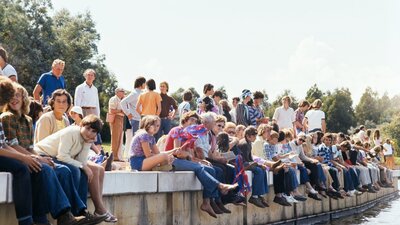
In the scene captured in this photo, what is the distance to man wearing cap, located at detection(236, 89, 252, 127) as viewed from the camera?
59.1ft

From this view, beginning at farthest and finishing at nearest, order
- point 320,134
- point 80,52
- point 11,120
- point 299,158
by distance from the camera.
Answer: point 80,52
point 320,134
point 299,158
point 11,120

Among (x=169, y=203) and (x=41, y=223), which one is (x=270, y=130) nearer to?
(x=169, y=203)

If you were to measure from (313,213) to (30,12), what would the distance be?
4115 centimetres

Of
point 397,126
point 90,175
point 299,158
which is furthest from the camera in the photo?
point 397,126

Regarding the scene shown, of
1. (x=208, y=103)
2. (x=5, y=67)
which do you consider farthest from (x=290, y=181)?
(x=5, y=67)

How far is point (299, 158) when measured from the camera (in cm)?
1828

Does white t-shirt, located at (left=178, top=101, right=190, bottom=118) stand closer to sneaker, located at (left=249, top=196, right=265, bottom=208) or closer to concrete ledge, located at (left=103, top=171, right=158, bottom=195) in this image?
sneaker, located at (left=249, top=196, right=265, bottom=208)

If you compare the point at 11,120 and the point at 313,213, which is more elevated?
the point at 11,120

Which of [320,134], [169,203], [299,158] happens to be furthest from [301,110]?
[169,203]

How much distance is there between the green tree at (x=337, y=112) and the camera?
112750 mm

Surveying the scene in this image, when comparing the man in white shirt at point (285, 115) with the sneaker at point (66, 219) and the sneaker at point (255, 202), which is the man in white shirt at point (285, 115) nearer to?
the sneaker at point (255, 202)

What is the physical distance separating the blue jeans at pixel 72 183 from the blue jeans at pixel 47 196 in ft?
0.85

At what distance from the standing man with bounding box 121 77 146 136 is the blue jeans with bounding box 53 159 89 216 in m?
8.30

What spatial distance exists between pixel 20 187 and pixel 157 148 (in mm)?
4001
